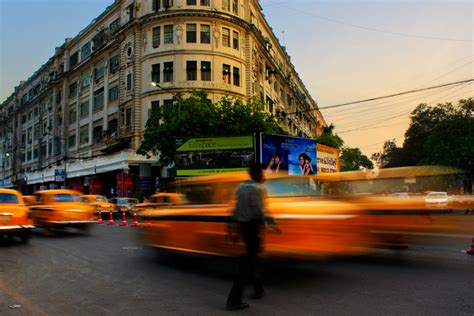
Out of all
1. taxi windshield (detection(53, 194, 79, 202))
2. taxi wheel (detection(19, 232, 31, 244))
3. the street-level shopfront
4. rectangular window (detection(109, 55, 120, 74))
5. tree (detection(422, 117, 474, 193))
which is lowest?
taxi wheel (detection(19, 232, 31, 244))

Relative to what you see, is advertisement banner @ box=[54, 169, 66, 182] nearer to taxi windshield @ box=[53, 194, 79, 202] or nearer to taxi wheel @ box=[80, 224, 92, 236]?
taxi windshield @ box=[53, 194, 79, 202]

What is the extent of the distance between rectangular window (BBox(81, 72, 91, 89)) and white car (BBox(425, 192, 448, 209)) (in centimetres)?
4606

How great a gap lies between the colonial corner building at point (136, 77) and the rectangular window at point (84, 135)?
12 cm

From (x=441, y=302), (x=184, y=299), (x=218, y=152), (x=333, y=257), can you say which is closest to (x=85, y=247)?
(x=184, y=299)

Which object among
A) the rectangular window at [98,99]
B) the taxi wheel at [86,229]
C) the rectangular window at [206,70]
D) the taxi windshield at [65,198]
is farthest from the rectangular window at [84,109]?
the taxi wheel at [86,229]

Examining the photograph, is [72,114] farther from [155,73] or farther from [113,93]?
[155,73]

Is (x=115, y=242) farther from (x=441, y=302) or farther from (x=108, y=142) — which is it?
(x=108, y=142)

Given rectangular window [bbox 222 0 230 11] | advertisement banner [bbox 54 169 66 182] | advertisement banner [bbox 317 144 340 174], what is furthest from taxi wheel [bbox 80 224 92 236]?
advertisement banner [bbox 54 169 66 182]

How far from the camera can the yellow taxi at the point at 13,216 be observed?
464 inches

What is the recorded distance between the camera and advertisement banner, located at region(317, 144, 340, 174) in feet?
95.7

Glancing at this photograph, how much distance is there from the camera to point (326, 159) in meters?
30.1

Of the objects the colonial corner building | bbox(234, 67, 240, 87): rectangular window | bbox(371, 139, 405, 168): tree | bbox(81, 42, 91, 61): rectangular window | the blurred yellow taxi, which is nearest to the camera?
the blurred yellow taxi

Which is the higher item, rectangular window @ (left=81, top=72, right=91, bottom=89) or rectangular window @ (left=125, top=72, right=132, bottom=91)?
rectangular window @ (left=81, top=72, right=91, bottom=89)

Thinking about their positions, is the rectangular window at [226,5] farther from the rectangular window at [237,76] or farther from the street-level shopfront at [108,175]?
the street-level shopfront at [108,175]
